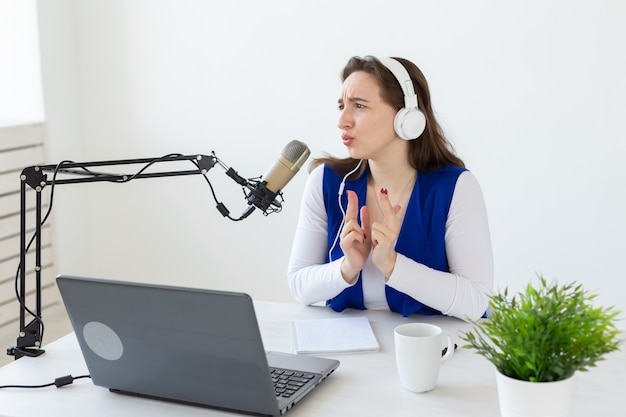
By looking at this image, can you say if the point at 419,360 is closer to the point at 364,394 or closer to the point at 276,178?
the point at 364,394

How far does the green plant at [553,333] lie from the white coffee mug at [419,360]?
0.25m

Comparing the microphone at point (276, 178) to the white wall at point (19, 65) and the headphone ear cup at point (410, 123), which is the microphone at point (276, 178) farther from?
the white wall at point (19, 65)

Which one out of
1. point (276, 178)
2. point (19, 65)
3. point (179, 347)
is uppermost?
point (19, 65)

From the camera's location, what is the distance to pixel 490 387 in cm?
149

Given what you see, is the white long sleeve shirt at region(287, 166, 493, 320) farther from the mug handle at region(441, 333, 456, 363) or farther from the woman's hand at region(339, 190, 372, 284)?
the mug handle at region(441, 333, 456, 363)

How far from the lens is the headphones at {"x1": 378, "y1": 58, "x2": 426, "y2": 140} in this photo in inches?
83.4

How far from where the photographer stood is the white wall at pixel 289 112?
3229mm

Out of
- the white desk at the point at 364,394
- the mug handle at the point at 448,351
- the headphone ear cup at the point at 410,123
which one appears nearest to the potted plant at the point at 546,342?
the white desk at the point at 364,394

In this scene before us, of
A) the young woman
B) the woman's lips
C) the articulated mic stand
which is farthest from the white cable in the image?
the articulated mic stand

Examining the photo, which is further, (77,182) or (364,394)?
(77,182)

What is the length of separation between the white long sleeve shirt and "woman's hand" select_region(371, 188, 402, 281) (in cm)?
2

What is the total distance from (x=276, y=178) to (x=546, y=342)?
0.71 metres

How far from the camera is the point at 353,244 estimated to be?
1969 mm

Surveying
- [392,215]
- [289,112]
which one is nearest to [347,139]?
[392,215]
